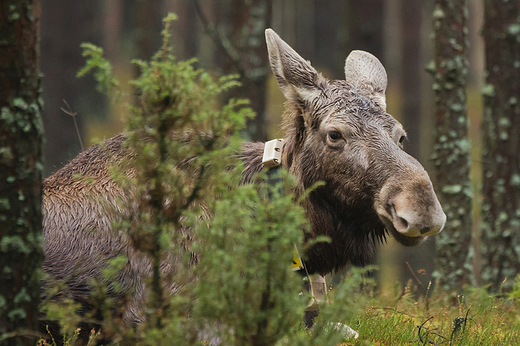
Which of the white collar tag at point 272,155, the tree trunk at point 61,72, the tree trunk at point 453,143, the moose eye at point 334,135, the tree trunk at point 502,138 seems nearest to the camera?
the moose eye at point 334,135

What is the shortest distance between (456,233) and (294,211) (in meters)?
4.18

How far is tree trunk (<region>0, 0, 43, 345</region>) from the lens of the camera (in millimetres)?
2826

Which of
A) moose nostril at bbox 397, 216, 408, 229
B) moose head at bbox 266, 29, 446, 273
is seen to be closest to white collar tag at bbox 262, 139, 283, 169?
moose head at bbox 266, 29, 446, 273

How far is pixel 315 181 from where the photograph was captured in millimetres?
4242

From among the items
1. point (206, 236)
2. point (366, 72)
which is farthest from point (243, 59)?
point (206, 236)

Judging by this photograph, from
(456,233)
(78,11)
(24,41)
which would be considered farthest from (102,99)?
(24,41)

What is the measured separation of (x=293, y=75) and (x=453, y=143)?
2.60 meters

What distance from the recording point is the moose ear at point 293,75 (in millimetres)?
4363

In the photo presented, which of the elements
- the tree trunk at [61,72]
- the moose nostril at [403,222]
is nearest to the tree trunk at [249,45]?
the moose nostril at [403,222]

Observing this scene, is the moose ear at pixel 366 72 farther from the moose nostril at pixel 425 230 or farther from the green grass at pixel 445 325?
the green grass at pixel 445 325

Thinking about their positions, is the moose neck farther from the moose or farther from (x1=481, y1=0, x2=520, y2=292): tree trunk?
(x1=481, y1=0, x2=520, y2=292): tree trunk

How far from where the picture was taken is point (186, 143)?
4.36 metres

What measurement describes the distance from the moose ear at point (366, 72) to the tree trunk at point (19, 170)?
9.14 ft

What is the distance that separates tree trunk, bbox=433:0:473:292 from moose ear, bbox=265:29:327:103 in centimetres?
229
